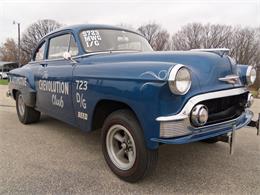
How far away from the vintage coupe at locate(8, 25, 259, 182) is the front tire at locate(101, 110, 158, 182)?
0.03ft

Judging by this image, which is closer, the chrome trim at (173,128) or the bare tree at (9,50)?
the chrome trim at (173,128)

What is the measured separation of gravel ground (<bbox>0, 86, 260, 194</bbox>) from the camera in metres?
2.79

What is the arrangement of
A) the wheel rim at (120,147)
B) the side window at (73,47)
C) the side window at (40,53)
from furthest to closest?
the side window at (40,53) → the side window at (73,47) → the wheel rim at (120,147)

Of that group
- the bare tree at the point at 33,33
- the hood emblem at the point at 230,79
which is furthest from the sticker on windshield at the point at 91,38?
the bare tree at the point at 33,33

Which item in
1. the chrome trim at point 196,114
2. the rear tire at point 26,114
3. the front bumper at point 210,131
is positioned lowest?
the rear tire at point 26,114

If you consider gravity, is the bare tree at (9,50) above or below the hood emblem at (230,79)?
above

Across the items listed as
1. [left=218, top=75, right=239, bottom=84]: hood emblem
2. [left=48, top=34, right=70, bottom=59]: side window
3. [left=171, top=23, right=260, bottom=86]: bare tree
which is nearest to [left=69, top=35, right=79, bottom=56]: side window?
[left=48, top=34, right=70, bottom=59]: side window

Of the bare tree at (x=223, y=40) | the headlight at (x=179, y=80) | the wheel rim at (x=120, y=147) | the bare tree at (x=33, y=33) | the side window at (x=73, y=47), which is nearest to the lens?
the headlight at (x=179, y=80)

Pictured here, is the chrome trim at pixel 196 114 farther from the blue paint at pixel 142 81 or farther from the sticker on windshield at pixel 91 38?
the sticker on windshield at pixel 91 38

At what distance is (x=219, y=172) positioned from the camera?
3.19 metres

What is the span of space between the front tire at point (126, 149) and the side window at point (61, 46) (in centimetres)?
146

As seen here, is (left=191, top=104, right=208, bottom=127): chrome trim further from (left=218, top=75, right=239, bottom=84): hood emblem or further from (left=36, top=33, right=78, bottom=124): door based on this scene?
(left=36, top=33, right=78, bottom=124): door

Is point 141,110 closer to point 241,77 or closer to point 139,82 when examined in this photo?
point 139,82

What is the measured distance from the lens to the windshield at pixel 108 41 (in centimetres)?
380
